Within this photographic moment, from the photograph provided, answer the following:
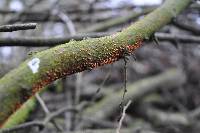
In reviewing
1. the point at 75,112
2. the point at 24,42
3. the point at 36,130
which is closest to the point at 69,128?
the point at 75,112

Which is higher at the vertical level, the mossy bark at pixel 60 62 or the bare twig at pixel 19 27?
the bare twig at pixel 19 27

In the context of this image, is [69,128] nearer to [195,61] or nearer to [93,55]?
[93,55]

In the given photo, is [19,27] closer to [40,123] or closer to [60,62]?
[60,62]

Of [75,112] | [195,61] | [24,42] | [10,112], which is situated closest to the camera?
[10,112]

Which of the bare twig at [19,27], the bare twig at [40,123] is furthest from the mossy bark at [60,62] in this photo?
the bare twig at [40,123]

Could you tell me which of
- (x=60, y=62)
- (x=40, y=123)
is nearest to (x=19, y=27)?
(x=60, y=62)

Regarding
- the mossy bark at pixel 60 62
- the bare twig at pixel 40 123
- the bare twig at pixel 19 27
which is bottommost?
the bare twig at pixel 40 123

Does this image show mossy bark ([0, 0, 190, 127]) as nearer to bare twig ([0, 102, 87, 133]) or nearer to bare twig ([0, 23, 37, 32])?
bare twig ([0, 23, 37, 32])

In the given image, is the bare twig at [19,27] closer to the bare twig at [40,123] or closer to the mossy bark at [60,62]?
the mossy bark at [60,62]

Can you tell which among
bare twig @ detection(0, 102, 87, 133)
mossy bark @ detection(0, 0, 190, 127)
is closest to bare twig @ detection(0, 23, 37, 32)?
mossy bark @ detection(0, 0, 190, 127)
